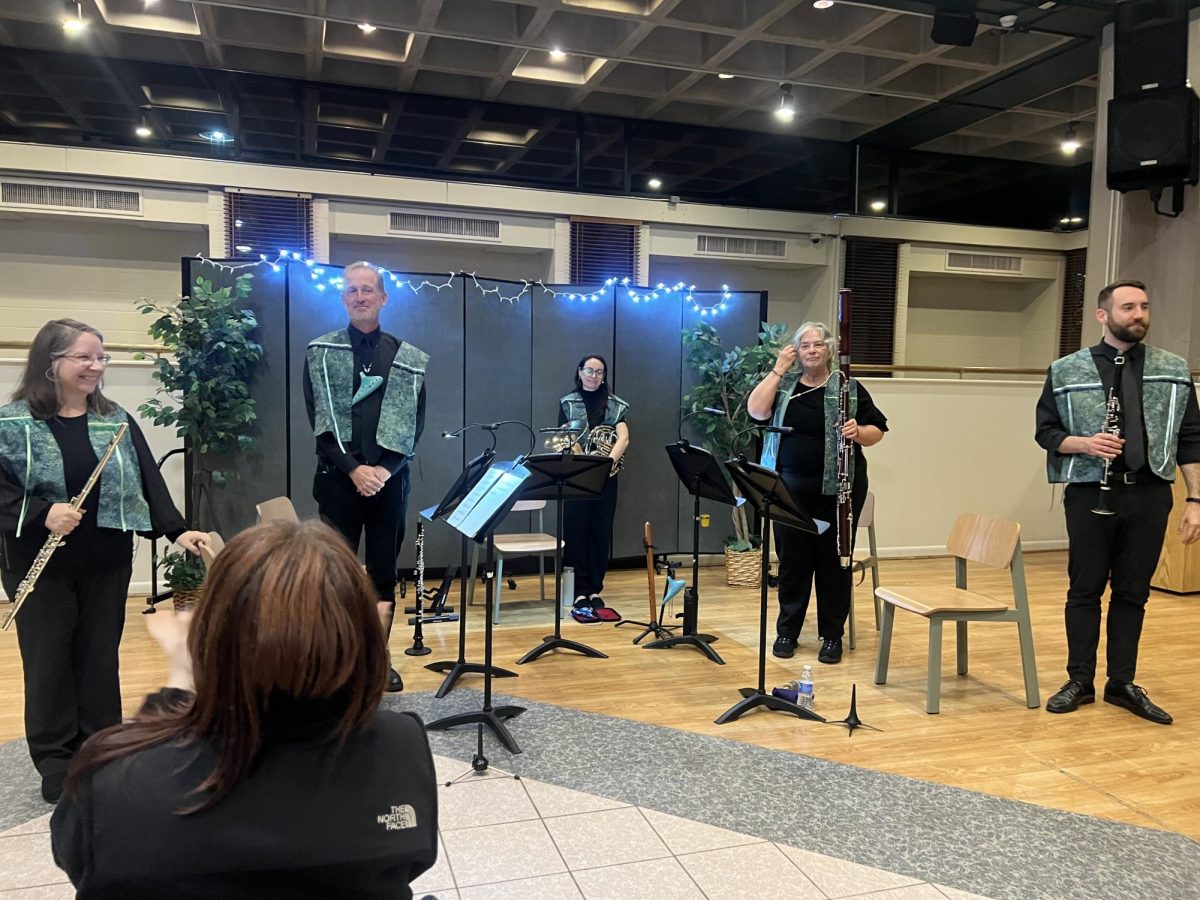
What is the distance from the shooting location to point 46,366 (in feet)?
8.29

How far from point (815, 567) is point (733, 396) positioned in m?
2.05

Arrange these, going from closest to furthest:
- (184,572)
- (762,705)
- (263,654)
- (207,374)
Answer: (263,654)
(762,705)
(184,572)
(207,374)

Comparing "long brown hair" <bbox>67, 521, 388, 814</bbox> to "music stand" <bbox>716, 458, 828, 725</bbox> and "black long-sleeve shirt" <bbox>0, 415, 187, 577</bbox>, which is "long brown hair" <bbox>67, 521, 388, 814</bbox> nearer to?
"black long-sleeve shirt" <bbox>0, 415, 187, 577</bbox>

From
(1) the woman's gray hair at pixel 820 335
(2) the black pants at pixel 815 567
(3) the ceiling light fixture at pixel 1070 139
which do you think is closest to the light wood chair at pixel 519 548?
(2) the black pants at pixel 815 567

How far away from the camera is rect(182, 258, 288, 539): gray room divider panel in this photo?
507 cm

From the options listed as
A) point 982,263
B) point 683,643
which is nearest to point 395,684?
point 683,643

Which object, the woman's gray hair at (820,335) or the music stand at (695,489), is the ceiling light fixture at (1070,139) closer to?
the woman's gray hair at (820,335)

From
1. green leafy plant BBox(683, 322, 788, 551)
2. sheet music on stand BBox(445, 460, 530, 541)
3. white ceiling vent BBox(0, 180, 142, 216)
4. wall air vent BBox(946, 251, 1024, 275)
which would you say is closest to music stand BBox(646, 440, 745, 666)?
sheet music on stand BBox(445, 460, 530, 541)

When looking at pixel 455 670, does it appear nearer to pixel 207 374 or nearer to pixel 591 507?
A: pixel 591 507

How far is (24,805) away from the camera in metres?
2.64

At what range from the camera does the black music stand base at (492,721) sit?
9.91 ft

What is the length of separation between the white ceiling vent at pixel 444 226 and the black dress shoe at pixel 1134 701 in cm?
520

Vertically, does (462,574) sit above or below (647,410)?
below

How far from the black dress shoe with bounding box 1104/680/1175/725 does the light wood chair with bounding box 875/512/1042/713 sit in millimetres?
288
